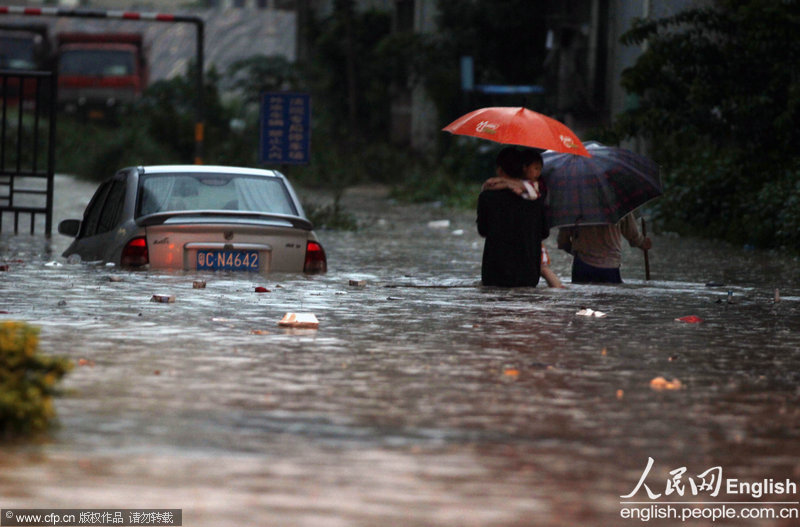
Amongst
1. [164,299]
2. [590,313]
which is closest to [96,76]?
[164,299]

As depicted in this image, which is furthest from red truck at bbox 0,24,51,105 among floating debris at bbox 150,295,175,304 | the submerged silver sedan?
floating debris at bbox 150,295,175,304

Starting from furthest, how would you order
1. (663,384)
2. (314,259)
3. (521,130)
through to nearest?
1. (314,259)
2. (521,130)
3. (663,384)

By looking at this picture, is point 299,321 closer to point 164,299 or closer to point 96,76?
point 164,299

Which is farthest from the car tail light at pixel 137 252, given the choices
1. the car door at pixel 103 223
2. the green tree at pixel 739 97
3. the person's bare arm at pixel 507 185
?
the green tree at pixel 739 97

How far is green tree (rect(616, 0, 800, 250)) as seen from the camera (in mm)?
21047

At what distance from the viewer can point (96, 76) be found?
1980 inches

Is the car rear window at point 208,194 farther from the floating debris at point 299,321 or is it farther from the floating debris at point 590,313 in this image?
the floating debris at point 299,321

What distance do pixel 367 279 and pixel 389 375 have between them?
668 cm

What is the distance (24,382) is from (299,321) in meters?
3.96

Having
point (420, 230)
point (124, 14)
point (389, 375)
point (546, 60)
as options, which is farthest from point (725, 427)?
point (546, 60)

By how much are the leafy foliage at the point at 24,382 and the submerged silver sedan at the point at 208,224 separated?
6.59 m

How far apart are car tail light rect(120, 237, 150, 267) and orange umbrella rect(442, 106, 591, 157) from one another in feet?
8.89

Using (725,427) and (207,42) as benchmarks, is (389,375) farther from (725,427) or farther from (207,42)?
(207,42)

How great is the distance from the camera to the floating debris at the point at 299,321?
10.0 meters
